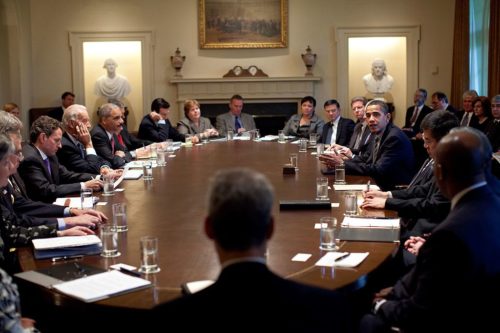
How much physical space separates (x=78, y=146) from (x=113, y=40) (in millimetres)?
7286

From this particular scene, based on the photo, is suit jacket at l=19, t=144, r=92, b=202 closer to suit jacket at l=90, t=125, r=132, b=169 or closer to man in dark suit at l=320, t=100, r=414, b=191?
suit jacket at l=90, t=125, r=132, b=169

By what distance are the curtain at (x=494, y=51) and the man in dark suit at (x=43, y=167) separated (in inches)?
279

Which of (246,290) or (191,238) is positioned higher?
(246,290)

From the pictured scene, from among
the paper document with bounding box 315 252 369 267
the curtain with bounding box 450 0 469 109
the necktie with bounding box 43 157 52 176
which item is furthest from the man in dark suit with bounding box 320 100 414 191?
the curtain with bounding box 450 0 469 109

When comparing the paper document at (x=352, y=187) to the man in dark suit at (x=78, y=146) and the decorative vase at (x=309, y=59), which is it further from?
the decorative vase at (x=309, y=59)

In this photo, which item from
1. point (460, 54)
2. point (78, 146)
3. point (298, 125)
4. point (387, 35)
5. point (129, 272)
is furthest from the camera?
point (387, 35)

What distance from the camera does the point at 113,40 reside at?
13.0 m

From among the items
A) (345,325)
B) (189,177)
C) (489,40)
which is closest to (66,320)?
(345,325)

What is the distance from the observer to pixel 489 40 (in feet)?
34.3

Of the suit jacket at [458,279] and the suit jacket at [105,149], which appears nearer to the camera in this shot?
the suit jacket at [458,279]

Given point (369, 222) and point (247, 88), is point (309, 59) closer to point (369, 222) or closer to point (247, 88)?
point (247, 88)

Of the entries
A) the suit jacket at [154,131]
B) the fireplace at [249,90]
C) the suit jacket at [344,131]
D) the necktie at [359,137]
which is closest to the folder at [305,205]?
the necktie at [359,137]

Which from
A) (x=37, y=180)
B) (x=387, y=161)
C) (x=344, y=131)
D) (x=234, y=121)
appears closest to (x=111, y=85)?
(x=234, y=121)

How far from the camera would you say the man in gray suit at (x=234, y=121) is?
10.0m
